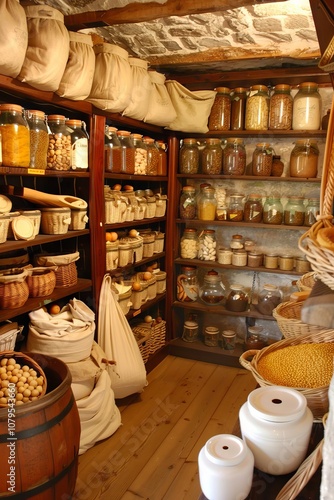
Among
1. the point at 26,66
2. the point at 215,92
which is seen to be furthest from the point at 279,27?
the point at 26,66

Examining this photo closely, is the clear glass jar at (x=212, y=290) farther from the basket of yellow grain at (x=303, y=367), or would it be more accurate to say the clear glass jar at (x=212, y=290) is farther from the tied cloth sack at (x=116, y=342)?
the basket of yellow grain at (x=303, y=367)

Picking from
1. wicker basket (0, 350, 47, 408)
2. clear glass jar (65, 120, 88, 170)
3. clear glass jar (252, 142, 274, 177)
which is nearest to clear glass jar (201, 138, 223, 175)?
clear glass jar (252, 142, 274, 177)

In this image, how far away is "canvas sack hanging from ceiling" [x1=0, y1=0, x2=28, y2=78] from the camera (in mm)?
1534

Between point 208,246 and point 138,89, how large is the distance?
4.44 feet

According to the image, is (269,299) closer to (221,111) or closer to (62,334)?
(221,111)

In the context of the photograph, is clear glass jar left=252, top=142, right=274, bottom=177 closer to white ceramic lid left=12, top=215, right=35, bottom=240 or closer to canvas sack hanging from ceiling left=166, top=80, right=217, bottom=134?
canvas sack hanging from ceiling left=166, top=80, right=217, bottom=134

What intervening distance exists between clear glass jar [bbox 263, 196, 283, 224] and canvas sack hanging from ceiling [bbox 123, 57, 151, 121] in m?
1.16

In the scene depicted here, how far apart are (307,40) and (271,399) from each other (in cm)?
242

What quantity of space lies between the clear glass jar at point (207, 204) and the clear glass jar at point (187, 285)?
45 centimetres

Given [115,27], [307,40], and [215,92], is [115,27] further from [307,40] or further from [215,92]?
[307,40]

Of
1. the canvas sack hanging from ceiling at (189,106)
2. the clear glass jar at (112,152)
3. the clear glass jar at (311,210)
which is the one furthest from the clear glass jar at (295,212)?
the clear glass jar at (112,152)

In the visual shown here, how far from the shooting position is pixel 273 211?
3.04m

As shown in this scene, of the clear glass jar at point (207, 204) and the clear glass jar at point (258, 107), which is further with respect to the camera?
the clear glass jar at point (207, 204)

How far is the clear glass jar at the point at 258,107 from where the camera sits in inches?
114
